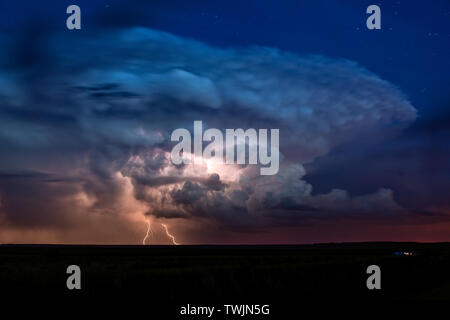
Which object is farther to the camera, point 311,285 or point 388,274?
point 388,274

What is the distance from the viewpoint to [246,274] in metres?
35.1

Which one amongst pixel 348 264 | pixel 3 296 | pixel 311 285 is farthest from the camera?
pixel 348 264

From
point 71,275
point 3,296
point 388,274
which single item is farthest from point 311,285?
point 3,296
